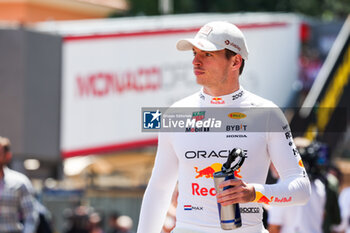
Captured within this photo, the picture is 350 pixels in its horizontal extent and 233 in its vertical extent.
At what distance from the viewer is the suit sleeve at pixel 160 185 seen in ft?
19.3

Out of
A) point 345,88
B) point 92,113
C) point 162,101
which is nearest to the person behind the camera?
point 92,113

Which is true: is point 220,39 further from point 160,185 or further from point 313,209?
point 313,209

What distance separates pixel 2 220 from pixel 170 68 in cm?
1043

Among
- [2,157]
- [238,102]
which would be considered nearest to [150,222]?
[238,102]

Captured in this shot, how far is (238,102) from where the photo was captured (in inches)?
232

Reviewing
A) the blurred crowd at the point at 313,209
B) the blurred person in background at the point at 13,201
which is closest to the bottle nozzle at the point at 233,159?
the blurred crowd at the point at 313,209

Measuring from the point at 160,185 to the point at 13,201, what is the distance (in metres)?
4.99

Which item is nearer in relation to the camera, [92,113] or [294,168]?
[294,168]

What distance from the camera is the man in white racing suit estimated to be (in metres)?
5.63

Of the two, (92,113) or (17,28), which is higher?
(17,28)

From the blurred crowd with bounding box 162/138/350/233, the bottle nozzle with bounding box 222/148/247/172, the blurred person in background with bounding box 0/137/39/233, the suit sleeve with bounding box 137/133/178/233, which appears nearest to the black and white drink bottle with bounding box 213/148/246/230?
the bottle nozzle with bounding box 222/148/247/172

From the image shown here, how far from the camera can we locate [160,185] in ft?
19.4

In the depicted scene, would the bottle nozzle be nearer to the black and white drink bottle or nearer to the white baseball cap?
the black and white drink bottle

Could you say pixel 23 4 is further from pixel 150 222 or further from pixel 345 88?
pixel 150 222
